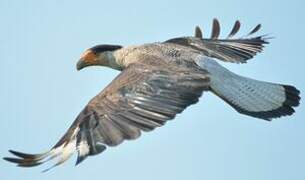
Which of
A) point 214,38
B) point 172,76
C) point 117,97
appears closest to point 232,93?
point 172,76

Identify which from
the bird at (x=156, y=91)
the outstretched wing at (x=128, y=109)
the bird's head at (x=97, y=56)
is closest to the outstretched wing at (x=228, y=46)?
the bird at (x=156, y=91)

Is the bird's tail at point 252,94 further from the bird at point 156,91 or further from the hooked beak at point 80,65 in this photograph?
the hooked beak at point 80,65

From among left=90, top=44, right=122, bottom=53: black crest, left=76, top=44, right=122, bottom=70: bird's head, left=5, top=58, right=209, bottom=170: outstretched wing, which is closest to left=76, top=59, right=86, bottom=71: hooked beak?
left=76, top=44, right=122, bottom=70: bird's head

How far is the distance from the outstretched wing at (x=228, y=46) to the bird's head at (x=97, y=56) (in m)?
0.86

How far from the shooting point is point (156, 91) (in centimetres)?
1249

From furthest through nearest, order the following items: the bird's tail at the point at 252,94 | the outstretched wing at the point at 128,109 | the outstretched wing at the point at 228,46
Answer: the outstretched wing at the point at 228,46 < the bird's tail at the point at 252,94 < the outstretched wing at the point at 128,109

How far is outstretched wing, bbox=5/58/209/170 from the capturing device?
11.2 metres

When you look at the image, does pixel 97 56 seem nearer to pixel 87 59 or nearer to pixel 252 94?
pixel 87 59

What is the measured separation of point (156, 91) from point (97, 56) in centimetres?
324

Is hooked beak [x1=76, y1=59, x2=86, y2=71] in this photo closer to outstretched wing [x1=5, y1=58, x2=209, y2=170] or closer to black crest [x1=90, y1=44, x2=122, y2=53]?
black crest [x1=90, y1=44, x2=122, y2=53]

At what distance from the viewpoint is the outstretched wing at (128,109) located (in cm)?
1123

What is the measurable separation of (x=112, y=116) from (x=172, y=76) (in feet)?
4.36

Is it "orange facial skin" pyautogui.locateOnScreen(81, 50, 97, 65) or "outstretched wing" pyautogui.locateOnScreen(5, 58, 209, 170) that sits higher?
"outstretched wing" pyautogui.locateOnScreen(5, 58, 209, 170)

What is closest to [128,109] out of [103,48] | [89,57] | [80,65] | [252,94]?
[252,94]
